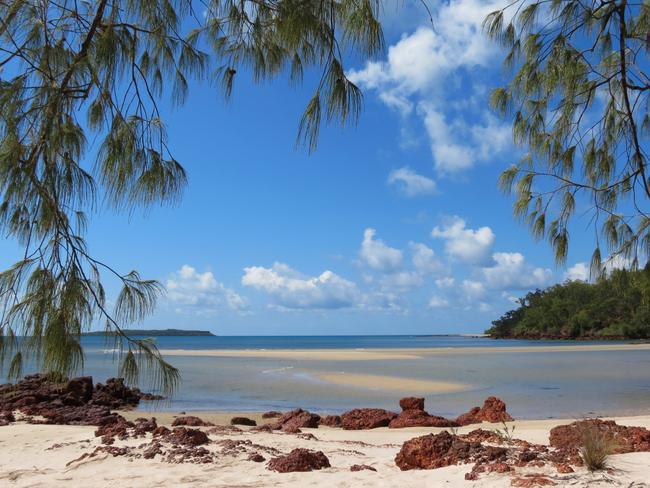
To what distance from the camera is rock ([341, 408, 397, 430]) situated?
9977 mm

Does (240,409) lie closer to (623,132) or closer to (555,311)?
(623,132)

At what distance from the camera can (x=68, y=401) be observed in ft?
41.6

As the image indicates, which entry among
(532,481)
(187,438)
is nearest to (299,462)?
(187,438)

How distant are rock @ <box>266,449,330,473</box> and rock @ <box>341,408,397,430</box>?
4.32 meters

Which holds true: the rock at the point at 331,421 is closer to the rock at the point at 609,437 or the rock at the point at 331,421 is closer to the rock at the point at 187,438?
the rock at the point at 187,438

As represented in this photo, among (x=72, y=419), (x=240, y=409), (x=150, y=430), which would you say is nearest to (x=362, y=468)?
(x=150, y=430)

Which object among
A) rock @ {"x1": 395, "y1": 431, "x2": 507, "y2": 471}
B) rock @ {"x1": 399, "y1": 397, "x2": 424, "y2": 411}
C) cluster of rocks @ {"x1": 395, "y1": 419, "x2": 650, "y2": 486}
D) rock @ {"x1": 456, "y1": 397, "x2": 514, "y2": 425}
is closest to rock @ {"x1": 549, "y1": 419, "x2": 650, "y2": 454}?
cluster of rocks @ {"x1": 395, "y1": 419, "x2": 650, "y2": 486}

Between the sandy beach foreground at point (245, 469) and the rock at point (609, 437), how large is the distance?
26 cm

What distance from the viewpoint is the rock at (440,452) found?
502 cm

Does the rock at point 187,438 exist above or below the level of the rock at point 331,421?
above

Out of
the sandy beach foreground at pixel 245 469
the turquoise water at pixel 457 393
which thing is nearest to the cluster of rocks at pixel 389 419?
the sandy beach foreground at pixel 245 469

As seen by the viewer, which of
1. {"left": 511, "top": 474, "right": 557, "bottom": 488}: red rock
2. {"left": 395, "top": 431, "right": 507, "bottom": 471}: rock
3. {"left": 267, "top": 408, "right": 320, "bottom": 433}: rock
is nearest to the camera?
{"left": 511, "top": 474, "right": 557, "bottom": 488}: red rock

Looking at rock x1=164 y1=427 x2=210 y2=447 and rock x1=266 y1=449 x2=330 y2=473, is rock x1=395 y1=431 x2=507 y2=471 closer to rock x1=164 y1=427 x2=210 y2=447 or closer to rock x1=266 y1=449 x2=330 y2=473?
rock x1=266 y1=449 x2=330 y2=473

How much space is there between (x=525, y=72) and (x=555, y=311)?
9866cm
